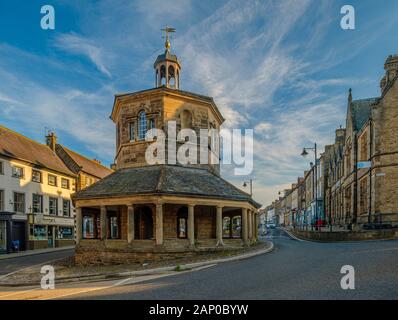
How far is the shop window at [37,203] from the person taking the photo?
31.5 metres

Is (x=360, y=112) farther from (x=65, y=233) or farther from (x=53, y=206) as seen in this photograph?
(x=65, y=233)

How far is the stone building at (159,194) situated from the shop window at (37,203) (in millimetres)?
11735

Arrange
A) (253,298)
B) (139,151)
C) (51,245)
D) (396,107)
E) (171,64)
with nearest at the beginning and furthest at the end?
(253,298)
(139,151)
(171,64)
(396,107)
(51,245)

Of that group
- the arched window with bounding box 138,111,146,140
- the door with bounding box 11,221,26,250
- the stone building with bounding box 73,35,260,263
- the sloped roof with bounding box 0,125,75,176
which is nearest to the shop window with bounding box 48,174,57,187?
the sloped roof with bounding box 0,125,75,176

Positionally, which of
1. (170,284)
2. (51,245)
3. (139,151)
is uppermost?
(139,151)

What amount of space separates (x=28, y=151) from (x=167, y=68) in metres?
20.6

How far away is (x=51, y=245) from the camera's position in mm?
33719

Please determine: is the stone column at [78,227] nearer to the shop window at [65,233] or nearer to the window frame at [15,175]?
the window frame at [15,175]

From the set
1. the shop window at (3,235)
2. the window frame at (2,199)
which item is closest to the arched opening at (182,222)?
the shop window at (3,235)

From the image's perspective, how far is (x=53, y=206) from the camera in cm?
3478

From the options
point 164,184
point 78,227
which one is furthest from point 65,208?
point 164,184
